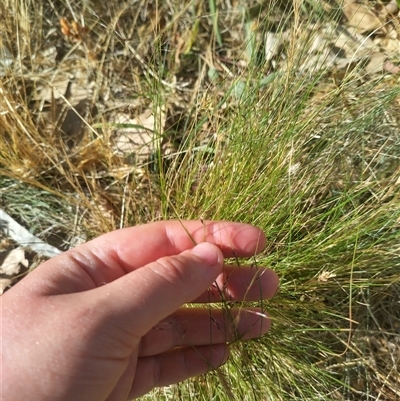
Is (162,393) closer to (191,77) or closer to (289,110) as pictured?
(289,110)

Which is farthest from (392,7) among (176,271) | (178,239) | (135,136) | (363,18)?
(176,271)

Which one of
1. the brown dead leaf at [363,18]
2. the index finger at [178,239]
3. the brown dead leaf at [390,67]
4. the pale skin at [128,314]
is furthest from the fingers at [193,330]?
the brown dead leaf at [363,18]

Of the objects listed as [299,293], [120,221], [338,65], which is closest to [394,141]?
[338,65]

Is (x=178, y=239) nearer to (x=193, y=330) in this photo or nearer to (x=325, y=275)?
(x=193, y=330)

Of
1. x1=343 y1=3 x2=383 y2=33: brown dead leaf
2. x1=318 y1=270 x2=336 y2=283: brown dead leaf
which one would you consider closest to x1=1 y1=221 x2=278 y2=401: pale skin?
x1=318 y1=270 x2=336 y2=283: brown dead leaf

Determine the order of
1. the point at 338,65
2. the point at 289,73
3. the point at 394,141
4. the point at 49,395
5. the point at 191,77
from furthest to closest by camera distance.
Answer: the point at 191,77 < the point at 338,65 < the point at 394,141 < the point at 289,73 < the point at 49,395

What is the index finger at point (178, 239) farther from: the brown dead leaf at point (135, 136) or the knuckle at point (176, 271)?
the brown dead leaf at point (135, 136)
